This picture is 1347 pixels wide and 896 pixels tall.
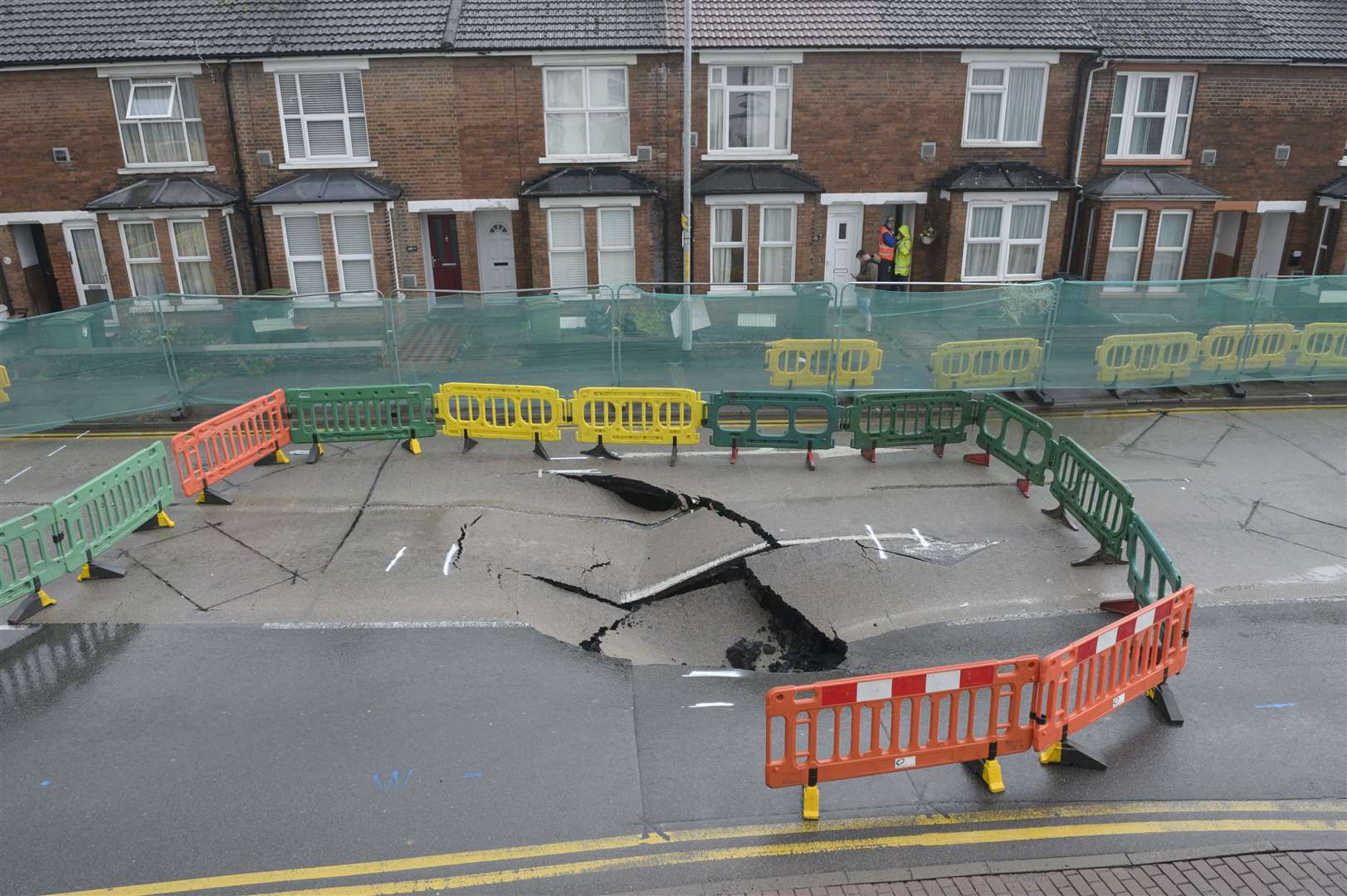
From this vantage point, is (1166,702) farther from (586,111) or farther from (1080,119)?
(1080,119)

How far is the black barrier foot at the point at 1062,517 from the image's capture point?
36.2ft

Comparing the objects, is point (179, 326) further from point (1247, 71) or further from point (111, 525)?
point (1247, 71)

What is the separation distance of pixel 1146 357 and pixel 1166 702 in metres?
9.22

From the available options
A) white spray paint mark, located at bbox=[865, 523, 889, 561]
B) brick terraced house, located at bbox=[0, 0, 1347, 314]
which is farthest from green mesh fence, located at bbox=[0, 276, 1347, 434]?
brick terraced house, located at bbox=[0, 0, 1347, 314]

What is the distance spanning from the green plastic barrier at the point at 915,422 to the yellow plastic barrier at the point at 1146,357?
3583mm

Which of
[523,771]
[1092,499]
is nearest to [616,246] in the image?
[1092,499]

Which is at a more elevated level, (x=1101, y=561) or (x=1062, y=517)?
(x=1062, y=517)

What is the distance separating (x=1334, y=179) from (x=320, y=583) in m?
22.9

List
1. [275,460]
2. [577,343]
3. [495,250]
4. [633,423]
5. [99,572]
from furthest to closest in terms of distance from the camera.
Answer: [495,250] → [577,343] → [633,423] → [275,460] → [99,572]

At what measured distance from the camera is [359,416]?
1354 centimetres

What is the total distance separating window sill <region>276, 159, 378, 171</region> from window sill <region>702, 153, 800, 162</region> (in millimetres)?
6941

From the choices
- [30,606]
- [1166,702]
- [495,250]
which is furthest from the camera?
[495,250]

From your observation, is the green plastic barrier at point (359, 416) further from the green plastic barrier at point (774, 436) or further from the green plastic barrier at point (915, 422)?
the green plastic barrier at point (915, 422)

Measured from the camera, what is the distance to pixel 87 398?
47.6ft
